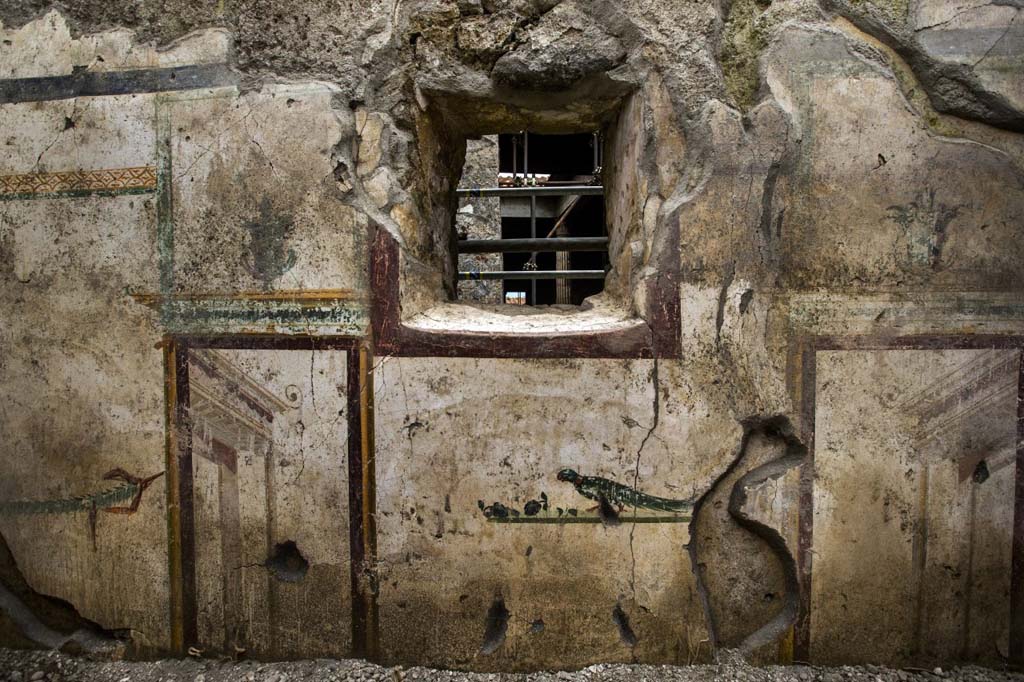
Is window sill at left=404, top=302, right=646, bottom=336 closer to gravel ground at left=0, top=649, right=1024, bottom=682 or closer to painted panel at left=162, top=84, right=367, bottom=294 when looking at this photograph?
painted panel at left=162, top=84, right=367, bottom=294

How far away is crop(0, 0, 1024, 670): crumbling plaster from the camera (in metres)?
1.66

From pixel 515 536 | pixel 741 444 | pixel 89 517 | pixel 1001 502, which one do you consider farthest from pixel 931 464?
pixel 89 517

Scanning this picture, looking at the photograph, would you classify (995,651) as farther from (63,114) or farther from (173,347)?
(63,114)

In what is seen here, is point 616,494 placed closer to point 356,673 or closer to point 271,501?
point 356,673

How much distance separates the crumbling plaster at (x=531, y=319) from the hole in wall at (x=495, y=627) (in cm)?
2

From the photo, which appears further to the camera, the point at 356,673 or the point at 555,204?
the point at 555,204

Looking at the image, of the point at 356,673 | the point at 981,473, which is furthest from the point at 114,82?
the point at 981,473

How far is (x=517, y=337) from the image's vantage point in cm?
170

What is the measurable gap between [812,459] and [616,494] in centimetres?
59

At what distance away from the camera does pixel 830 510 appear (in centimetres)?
169

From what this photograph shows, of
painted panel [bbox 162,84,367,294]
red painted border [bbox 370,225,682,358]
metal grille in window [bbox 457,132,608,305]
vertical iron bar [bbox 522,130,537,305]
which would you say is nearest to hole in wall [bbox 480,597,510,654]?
red painted border [bbox 370,225,682,358]

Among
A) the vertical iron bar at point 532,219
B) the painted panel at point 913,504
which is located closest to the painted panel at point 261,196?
the painted panel at point 913,504

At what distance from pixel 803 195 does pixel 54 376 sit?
94.7 inches

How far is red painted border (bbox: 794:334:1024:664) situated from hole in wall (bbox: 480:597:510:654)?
878 millimetres
